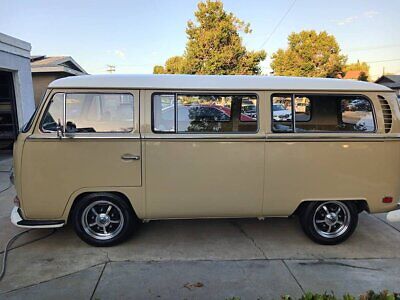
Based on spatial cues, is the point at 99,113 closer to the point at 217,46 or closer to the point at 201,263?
the point at 201,263

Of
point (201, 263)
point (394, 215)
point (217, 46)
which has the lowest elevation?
point (201, 263)

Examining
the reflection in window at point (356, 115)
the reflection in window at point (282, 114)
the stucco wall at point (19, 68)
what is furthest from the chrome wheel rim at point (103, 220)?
the stucco wall at point (19, 68)

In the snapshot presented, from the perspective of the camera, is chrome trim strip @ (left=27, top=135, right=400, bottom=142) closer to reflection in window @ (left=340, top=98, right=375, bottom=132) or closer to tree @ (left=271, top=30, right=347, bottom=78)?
reflection in window @ (left=340, top=98, right=375, bottom=132)

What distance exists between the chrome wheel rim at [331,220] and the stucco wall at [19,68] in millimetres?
9322

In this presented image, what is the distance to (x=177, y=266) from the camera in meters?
3.72

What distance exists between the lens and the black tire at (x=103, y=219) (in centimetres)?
404

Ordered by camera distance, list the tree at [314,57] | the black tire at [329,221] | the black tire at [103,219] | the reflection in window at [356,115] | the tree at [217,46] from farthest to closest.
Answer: the tree at [314,57] → the tree at [217,46] → the black tire at [329,221] → the reflection in window at [356,115] → the black tire at [103,219]

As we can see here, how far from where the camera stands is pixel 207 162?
13.1 feet

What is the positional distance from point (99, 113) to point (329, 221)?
10.5 ft

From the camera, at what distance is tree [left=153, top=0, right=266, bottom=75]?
2428 cm

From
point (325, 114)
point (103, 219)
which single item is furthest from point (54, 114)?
point (325, 114)

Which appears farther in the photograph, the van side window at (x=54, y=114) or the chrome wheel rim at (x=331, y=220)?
the chrome wheel rim at (x=331, y=220)

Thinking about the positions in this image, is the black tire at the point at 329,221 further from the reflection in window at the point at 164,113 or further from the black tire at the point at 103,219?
the black tire at the point at 103,219

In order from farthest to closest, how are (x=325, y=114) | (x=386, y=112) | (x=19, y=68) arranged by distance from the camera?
(x=19, y=68)
(x=325, y=114)
(x=386, y=112)
